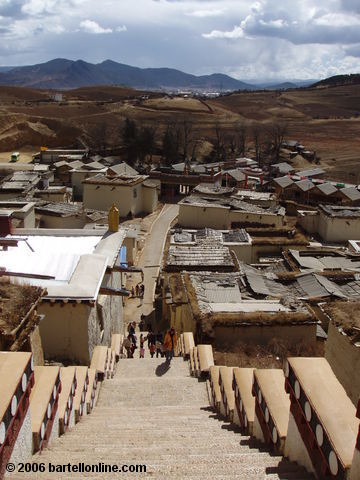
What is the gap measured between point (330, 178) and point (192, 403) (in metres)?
58.0

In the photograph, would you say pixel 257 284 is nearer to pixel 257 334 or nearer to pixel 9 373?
pixel 257 334

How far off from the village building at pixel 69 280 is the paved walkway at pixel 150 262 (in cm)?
615

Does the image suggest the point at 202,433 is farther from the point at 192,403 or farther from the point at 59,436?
the point at 192,403

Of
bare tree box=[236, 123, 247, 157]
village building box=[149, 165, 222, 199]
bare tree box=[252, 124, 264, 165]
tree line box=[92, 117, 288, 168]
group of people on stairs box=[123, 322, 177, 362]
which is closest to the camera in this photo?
group of people on stairs box=[123, 322, 177, 362]

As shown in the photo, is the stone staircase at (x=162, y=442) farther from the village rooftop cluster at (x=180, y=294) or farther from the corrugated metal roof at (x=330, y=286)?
the corrugated metal roof at (x=330, y=286)

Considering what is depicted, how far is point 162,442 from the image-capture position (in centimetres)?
634

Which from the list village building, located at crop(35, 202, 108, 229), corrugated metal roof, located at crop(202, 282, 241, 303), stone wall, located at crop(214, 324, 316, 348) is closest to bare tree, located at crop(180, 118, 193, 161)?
village building, located at crop(35, 202, 108, 229)

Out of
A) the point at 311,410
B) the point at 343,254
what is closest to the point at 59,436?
the point at 311,410

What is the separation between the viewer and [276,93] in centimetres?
14688

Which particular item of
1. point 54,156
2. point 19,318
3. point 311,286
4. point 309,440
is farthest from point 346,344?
point 54,156

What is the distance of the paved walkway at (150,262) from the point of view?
965 inches

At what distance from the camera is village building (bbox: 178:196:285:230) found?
32844 millimetres

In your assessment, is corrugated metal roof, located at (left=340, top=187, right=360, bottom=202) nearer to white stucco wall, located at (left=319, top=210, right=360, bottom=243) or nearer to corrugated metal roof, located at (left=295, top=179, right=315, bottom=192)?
A: corrugated metal roof, located at (left=295, top=179, right=315, bottom=192)

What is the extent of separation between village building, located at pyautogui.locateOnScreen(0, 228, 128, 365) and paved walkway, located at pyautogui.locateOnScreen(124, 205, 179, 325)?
615 centimetres
